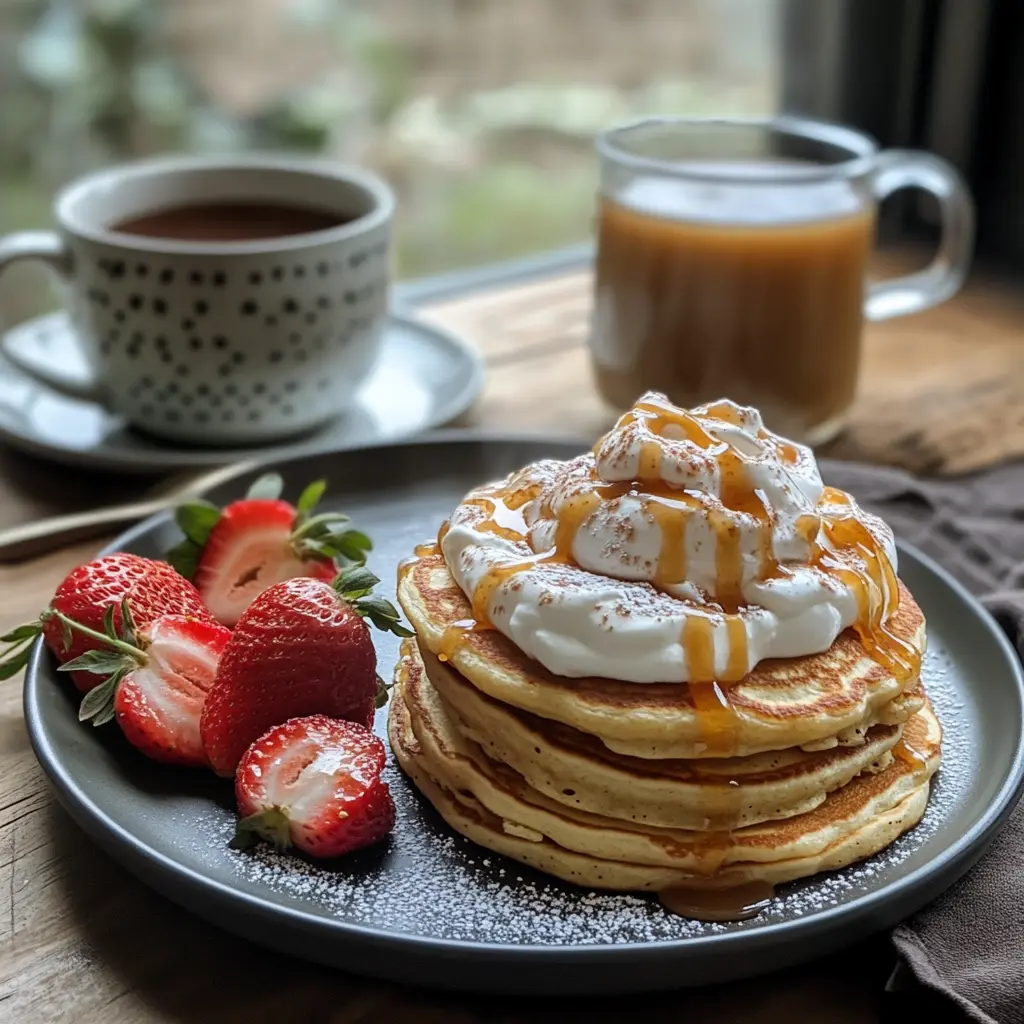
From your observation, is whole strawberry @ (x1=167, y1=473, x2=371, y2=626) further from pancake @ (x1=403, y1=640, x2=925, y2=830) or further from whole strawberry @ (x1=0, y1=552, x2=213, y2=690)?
pancake @ (x1=403, y1=640, x2=925, y2=830)

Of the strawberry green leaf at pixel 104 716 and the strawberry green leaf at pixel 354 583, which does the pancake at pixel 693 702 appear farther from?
the strawberry green leaf at pixel 104 716

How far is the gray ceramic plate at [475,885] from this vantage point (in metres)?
0.91

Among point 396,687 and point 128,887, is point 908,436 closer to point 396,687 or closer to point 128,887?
point 396,687

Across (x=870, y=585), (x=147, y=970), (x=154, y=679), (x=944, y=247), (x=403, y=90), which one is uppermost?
(x=403, y=90)

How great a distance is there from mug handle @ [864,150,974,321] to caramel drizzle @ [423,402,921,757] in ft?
3.06

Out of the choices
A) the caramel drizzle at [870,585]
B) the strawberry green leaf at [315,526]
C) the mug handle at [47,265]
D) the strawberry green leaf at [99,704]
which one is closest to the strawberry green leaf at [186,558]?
the strawberry green leaf at [315,526]

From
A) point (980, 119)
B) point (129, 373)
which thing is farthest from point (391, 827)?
point (980, 119)

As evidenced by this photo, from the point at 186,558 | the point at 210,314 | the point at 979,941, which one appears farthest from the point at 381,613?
the point at 210,314

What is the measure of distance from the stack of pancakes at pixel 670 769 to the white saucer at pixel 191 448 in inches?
25.4

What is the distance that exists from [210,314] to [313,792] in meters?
0.85

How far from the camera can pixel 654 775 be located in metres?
1.04

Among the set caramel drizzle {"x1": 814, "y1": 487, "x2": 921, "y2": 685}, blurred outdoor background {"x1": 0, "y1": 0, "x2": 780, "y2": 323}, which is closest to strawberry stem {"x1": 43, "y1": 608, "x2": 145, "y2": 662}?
caramel drizzle {"x1": 814, "y1": 487, "x2": 921, "y2": 685}

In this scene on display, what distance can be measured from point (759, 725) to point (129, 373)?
1.08 meters

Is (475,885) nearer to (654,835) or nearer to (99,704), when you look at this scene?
(654,835)
